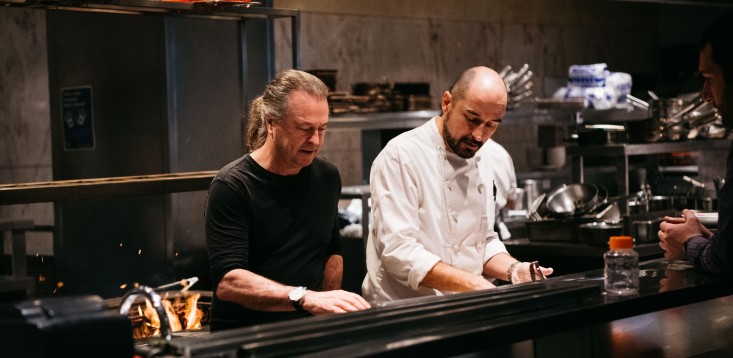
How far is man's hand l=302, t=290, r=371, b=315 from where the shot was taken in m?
2.53

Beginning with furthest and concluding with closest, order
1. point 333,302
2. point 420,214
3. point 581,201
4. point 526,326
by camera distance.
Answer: point 581,201
point 420,214
point 333,302
point 526,326

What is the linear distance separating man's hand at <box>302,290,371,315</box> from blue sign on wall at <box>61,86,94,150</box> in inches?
118

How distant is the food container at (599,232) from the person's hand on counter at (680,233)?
2.13 meters

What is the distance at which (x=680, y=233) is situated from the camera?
123 inches

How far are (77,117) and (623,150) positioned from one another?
3.07 m

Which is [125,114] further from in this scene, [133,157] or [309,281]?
[309,281]

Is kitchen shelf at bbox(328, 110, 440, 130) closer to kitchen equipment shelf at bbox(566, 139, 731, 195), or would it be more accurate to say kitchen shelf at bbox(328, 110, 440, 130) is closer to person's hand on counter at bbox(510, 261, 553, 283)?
kitchen equipment shelf at bbox(566, 139, 731, 195)

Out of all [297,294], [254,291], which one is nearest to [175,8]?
[254,291]

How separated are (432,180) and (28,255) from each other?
309 centimetres

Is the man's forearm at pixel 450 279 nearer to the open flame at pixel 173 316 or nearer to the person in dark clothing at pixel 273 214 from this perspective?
the person in dark clothing at pixel 273 214

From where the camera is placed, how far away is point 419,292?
333 cm

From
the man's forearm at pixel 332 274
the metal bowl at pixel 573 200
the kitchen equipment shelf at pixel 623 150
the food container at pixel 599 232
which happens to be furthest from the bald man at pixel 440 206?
the kitchen equipment shelf at pixel 623 150

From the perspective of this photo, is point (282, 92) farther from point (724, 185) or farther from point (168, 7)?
point (724, 185)

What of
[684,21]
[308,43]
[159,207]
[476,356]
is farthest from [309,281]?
[684,21]
